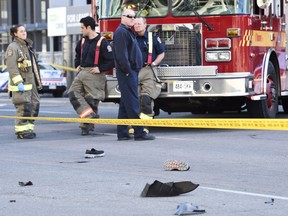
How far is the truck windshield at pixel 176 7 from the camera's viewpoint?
1608 centimetres

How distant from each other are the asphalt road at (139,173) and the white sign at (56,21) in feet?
91.3

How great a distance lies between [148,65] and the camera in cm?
1580

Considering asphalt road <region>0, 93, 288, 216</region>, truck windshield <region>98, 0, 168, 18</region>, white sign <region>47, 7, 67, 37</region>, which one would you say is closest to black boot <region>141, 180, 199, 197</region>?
asphalt road <region>0, 93, 288, 216</region>

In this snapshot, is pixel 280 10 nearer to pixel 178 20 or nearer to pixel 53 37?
pixel 178 20

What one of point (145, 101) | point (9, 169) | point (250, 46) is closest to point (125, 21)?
point (145, 101)

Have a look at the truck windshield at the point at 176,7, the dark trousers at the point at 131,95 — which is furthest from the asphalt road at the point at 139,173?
the truck windshield at the point at 176,7

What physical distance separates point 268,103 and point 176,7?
2315mm

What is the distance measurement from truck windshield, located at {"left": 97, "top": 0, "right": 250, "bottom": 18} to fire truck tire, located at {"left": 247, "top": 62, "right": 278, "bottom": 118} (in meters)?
1.52

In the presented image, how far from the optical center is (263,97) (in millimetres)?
16703

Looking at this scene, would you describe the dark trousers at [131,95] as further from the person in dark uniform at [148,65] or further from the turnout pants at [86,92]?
the turnout pants at [86,92]

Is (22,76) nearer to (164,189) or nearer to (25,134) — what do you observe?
(25,134)

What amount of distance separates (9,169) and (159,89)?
16.6 feet

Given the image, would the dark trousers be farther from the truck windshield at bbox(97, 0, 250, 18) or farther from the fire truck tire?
the fire truck tire

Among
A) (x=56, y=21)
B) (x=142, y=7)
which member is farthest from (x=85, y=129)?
(x=56, y=21)
